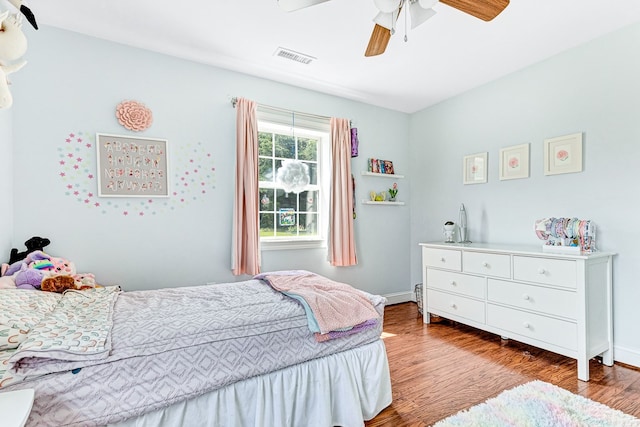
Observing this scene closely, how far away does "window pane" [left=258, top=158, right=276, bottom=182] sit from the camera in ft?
10.9

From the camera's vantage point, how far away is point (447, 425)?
1691mm

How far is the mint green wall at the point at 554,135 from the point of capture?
2.42m

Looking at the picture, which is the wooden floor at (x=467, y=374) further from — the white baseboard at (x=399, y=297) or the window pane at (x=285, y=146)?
the window pane at (x=285, y=146)

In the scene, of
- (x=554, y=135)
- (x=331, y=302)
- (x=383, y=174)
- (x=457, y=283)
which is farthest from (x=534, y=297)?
(x=383, y=174)

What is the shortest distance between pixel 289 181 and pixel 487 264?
1971mm

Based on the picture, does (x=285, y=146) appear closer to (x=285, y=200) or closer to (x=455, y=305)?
(x=285, y=200)

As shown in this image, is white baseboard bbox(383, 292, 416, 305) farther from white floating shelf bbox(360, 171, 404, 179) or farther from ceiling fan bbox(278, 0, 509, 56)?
ceiling fan bbox(278, 0, 509, 56)

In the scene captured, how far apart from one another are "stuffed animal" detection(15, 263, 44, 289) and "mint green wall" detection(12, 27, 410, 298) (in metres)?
0.51

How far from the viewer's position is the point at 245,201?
9.78ft

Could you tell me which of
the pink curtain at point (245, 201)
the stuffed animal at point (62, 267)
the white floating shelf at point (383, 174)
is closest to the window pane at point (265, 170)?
the pink curtain at point (245, 201)

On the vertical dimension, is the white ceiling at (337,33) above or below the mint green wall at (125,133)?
above

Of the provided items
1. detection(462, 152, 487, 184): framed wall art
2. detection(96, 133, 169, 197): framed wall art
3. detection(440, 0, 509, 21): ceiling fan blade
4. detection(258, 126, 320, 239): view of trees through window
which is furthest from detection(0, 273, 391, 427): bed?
detection(462, 152, 487, 184): framed wall art

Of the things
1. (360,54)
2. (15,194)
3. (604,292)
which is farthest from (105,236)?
(604,292)

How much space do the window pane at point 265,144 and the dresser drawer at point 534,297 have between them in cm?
243
